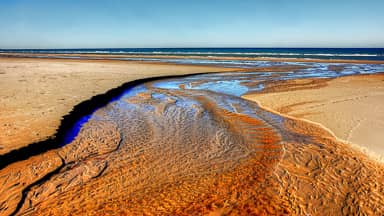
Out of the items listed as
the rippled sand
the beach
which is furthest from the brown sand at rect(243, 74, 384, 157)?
the rippled sand

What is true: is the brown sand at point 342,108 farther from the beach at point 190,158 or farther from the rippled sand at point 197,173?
the rippled sand at point 197,173

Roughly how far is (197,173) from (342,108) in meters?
9.01

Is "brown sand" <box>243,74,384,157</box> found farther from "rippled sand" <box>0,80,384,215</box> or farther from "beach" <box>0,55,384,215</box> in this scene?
"rippled sand" <box>0,80,384,215</box>

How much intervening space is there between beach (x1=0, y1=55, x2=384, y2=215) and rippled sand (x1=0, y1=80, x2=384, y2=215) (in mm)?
27

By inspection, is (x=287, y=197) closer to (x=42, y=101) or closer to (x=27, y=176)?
(x=27, y=176)

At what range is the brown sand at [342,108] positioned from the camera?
817 cm

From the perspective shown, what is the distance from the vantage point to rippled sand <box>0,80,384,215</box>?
479 centimetres

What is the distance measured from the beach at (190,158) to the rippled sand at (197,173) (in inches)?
1.0

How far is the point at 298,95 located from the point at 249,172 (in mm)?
9995

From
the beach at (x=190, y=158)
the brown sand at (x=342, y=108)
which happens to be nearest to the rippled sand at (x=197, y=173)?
the beach at (x=190, y=158)

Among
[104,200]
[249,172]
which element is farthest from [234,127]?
[104,200]

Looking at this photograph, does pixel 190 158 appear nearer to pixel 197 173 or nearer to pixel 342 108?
pixel 197 173

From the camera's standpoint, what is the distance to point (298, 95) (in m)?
14.3

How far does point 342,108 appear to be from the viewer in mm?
11258
